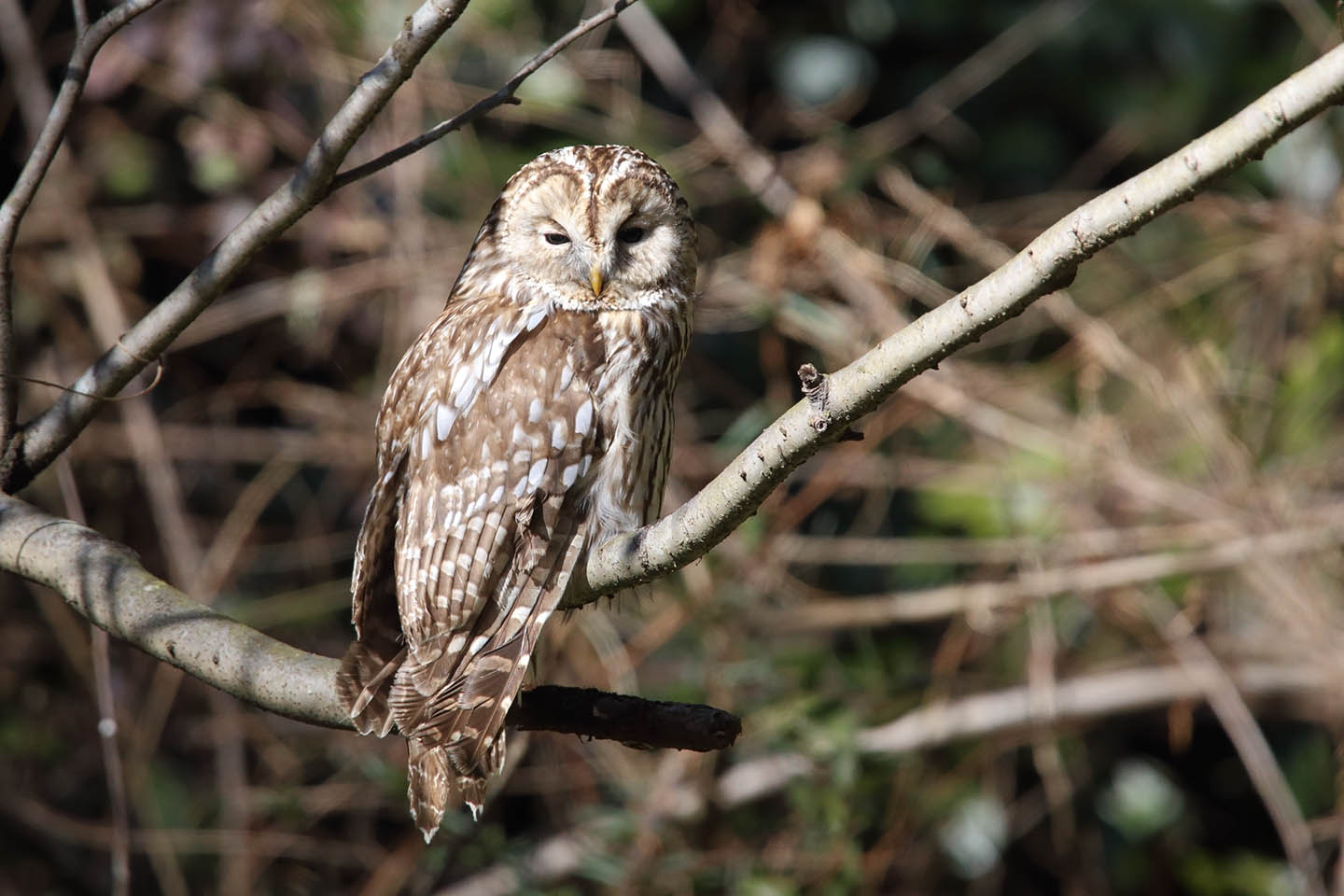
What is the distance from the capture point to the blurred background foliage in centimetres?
390

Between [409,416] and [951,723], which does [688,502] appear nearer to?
[409,416]

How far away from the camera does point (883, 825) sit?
405cm

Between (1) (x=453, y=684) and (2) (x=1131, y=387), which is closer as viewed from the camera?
(1) (x=453, y=684)

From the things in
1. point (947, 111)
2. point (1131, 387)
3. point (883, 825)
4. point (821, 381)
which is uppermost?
point (947, 111)

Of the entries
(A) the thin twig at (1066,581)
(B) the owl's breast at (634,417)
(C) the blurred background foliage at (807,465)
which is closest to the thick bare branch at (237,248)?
(B) the owl's breast at (634,417)

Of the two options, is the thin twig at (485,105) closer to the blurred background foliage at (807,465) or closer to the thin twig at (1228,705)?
the blurred background foliage at (807,465)

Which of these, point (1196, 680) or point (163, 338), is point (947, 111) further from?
point (163, 338)

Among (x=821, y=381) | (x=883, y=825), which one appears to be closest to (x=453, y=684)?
(x=821, y=381)

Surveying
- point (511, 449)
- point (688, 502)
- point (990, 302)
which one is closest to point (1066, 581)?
point (511, 449)

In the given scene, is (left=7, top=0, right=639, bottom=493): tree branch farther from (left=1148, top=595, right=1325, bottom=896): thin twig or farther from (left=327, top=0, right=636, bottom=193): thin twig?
(left=1148, top=595, right=1325, bottom=896): thin twig

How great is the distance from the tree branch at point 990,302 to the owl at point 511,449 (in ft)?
1.87

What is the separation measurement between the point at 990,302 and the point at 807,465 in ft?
9.99

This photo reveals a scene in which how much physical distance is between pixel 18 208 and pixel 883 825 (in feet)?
9.54

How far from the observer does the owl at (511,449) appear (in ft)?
7.55
